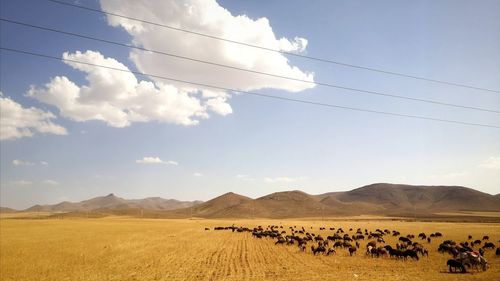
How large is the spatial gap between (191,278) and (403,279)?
10.9 m

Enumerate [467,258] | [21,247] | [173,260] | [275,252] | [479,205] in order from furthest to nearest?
1. [479,205]
2. [21,247]
3. [275,252]
4. [173,260]
5. [467,258]

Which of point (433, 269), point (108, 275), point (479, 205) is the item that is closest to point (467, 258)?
point (433, 269)

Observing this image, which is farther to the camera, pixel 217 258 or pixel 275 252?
pixel 275 252

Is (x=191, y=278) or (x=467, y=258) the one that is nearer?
(x=191, y=278)

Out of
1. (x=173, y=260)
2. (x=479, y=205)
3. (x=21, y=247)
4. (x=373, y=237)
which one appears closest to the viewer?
(x=173, y=260)

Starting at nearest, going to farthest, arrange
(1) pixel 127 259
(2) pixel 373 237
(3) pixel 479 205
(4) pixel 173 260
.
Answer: (4) pixel 173 260 < (1) pixel 127 259 < (2) pixel 373 237 < (3) pixel 479 205

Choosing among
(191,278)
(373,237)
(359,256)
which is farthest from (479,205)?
(191,278)

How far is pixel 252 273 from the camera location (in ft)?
70.0

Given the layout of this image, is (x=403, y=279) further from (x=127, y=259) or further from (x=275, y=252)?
(x=127, y=259)

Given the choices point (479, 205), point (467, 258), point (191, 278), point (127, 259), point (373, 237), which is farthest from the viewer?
point (479, 205)

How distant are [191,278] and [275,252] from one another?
12.8m

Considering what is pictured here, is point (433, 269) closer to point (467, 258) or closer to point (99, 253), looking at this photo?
point (467, 258)

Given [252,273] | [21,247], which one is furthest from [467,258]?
[21,247]

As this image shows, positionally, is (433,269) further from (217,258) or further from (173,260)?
(173,260)
